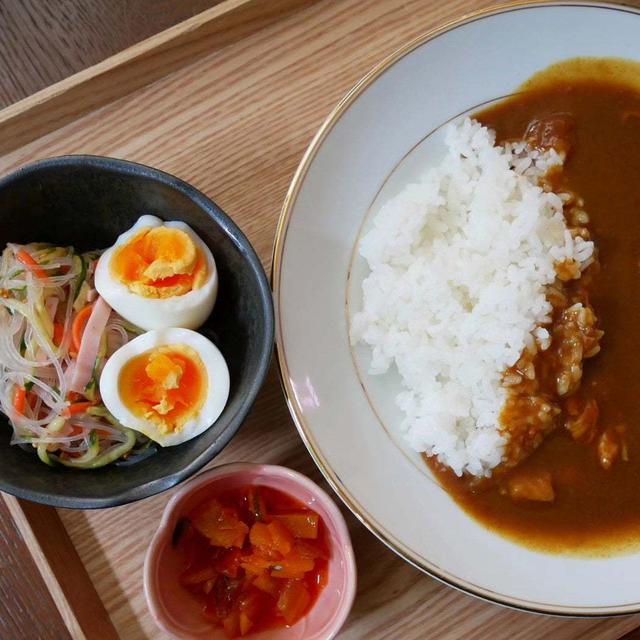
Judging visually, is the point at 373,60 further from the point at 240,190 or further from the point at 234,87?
the point at 240,190

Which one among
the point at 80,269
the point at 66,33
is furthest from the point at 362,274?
the point at 66,33

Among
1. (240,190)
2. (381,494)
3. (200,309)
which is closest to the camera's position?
(200,309)

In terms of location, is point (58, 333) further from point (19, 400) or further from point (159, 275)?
point (159, 275)

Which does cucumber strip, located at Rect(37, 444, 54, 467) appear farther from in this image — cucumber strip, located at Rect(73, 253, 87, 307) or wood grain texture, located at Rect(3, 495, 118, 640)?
cucumber strip, located at Rect(73, 253, 87, 307)

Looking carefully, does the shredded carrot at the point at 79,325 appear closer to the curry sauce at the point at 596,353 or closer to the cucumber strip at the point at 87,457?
the cucumber strip at the point at 87,457

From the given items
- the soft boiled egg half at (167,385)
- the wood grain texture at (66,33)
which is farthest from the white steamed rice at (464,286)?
the wood grain texture at (66,33)

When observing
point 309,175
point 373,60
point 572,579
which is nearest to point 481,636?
point 572,579

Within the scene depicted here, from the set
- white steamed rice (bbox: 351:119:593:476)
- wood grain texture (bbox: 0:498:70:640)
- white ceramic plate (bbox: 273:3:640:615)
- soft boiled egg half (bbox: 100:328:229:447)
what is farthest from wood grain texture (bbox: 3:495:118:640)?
white steamed rice (bbox: 351:119:593:476)
